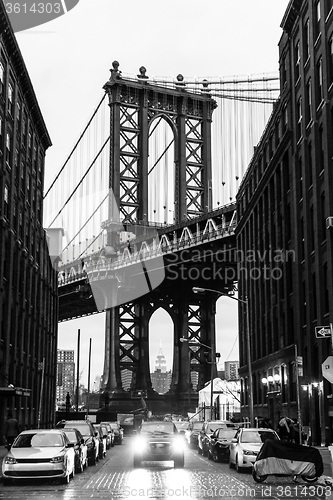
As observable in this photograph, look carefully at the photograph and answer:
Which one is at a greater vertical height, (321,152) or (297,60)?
(297,60)

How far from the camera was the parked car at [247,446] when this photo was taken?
78.0 ft

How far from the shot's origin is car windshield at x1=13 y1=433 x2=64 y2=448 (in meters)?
21.8

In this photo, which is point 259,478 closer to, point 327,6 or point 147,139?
point 327,6

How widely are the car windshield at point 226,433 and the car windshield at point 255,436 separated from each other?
5625 mm

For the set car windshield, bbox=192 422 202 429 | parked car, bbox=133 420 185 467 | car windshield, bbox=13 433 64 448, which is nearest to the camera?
car windshield, bbox=13 433 64 448

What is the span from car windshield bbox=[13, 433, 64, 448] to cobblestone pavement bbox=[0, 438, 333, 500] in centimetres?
105

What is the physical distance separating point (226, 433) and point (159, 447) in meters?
5.15

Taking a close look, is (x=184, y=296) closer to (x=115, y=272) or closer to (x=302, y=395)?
(x=115, y=272)

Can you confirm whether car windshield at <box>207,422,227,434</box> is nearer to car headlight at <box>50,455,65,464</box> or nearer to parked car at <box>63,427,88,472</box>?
A: parked car at <box>63,427,88,472</box>

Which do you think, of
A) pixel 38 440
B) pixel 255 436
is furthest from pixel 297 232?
pixel 38 440

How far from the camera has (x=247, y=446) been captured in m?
24.1

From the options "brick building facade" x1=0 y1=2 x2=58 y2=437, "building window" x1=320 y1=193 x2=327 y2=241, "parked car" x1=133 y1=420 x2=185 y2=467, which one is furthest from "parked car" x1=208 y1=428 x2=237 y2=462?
"brick building facade" x1=0 y1=2 x2=58 y2=437

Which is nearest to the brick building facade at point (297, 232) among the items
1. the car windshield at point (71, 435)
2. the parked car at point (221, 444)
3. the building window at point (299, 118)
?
the building window at point (299, 118)

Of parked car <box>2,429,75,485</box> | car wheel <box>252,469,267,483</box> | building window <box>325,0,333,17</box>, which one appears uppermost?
building window <box>325,0,333,17</box>
